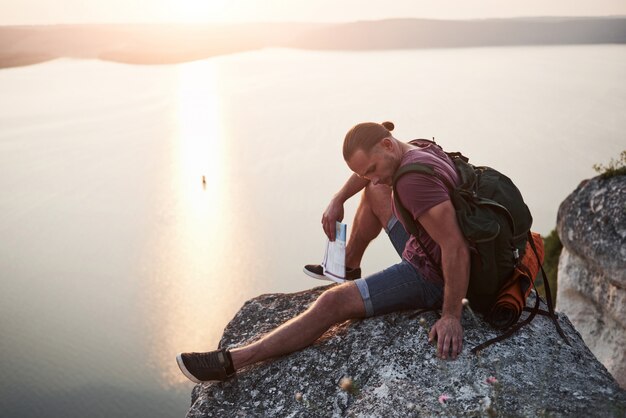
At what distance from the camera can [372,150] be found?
3494 millimetres

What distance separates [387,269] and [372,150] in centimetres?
93

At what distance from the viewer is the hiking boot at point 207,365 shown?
3.87m

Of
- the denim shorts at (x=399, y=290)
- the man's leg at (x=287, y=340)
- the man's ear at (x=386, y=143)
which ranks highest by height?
the man's ear at (x=386, y=143)

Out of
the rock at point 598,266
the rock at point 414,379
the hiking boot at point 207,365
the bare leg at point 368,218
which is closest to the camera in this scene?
the rock at point 414,379

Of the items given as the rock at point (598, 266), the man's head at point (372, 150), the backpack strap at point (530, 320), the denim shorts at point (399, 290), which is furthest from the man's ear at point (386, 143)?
the rock at point (598, 266)

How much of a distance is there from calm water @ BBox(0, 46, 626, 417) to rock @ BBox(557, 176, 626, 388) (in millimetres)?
34087

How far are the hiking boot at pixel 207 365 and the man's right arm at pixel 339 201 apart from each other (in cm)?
134

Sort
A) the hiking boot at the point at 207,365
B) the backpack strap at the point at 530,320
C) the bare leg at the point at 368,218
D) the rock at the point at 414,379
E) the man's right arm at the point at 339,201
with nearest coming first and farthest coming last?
the rock at the point at 414,379 < the backpack strap at the point at 530,320 < the hiking boot at the point at 207,365 < the bare leg at the point at 368,218 < the man's right arm at the point at 339,201

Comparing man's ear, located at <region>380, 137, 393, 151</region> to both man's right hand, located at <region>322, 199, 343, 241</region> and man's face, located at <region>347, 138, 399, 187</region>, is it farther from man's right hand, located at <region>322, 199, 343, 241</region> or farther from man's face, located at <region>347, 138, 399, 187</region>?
man's right hand, located at <region>322, 199, 343, 241</region>

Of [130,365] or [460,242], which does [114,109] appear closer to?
[130,365]

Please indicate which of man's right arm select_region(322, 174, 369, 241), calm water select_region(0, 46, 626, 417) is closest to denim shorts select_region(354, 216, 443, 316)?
man's right arm select_region(322, 174, 369, 241)

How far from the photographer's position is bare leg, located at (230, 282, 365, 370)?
12.9ft

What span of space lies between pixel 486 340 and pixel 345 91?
107007 mm

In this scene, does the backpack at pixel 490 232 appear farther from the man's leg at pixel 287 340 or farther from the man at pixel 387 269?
the man's leg at pixel 287 340
